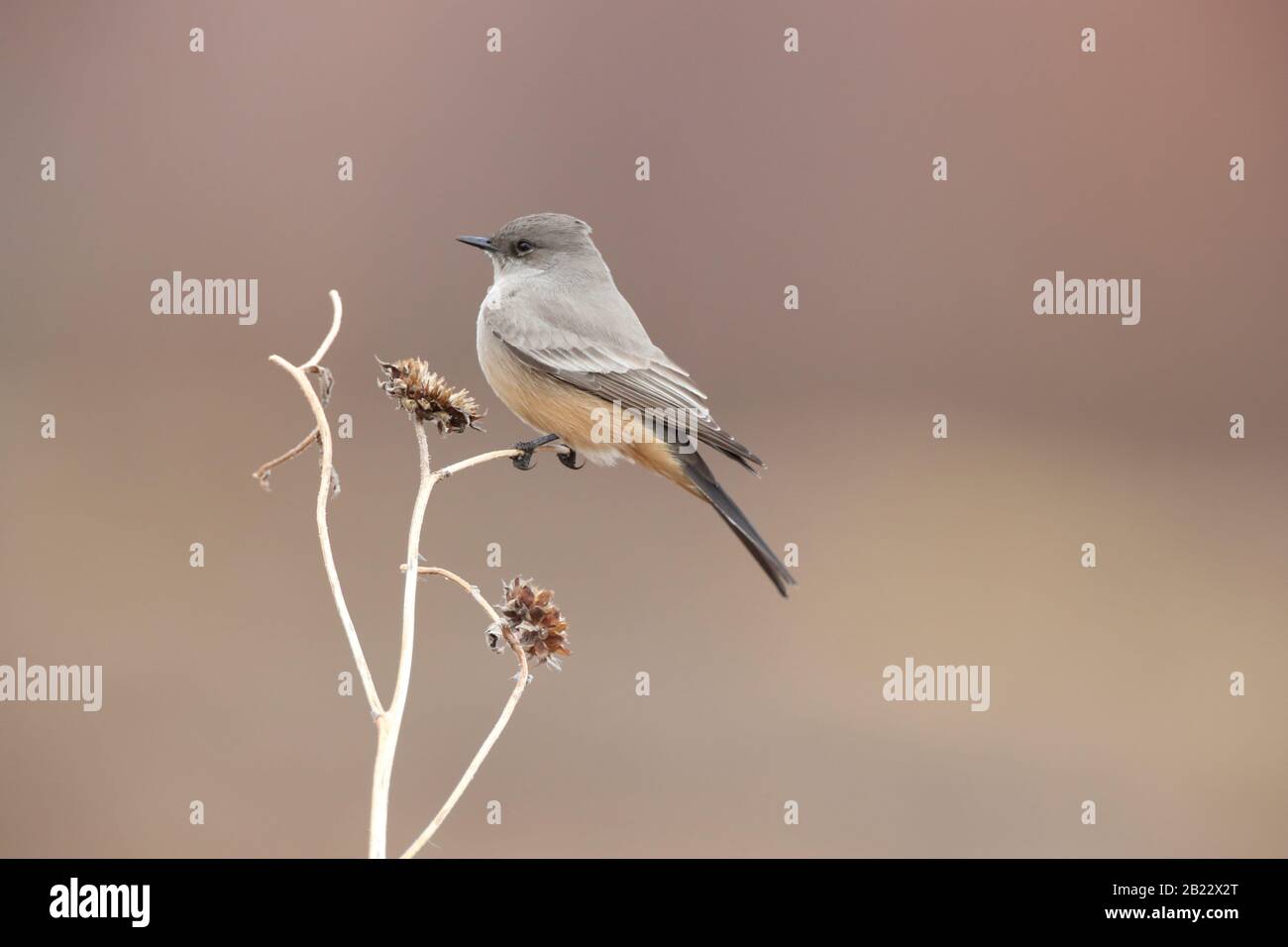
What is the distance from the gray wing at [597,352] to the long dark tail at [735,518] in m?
0.13

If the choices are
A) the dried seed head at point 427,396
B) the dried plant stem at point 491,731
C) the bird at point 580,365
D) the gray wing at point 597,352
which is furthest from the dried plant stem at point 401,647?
the gray wing at point 597,352

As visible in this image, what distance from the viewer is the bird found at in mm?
3602

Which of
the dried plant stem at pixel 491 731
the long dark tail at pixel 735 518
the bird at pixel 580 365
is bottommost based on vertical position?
the dried plant stem at pixel 491 731

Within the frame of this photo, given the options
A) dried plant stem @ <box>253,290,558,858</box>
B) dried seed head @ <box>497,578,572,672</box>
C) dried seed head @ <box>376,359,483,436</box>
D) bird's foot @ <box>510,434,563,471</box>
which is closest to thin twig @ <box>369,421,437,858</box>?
dried plant stem @ <box>253,290,558,858</box>

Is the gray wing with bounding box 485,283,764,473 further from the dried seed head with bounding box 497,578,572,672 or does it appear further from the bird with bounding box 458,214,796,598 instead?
the dried seed head with bounding box 497,578,572,672

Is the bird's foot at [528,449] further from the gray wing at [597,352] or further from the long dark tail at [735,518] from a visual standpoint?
the long dark tail at [735,518]

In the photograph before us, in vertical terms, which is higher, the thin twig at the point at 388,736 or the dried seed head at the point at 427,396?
the dried seed head at the point at 427,396

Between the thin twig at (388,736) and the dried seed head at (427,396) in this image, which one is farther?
the dried seed head at (427,396)

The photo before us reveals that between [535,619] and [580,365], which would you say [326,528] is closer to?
[535,619]

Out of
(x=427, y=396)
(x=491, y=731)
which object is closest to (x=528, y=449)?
(x=427, y=396)

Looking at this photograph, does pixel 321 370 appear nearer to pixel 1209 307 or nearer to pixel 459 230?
pixel 459 230

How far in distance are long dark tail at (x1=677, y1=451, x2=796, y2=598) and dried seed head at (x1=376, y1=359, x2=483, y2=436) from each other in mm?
872

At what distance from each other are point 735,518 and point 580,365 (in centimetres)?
88

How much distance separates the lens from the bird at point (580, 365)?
3.60 metres
